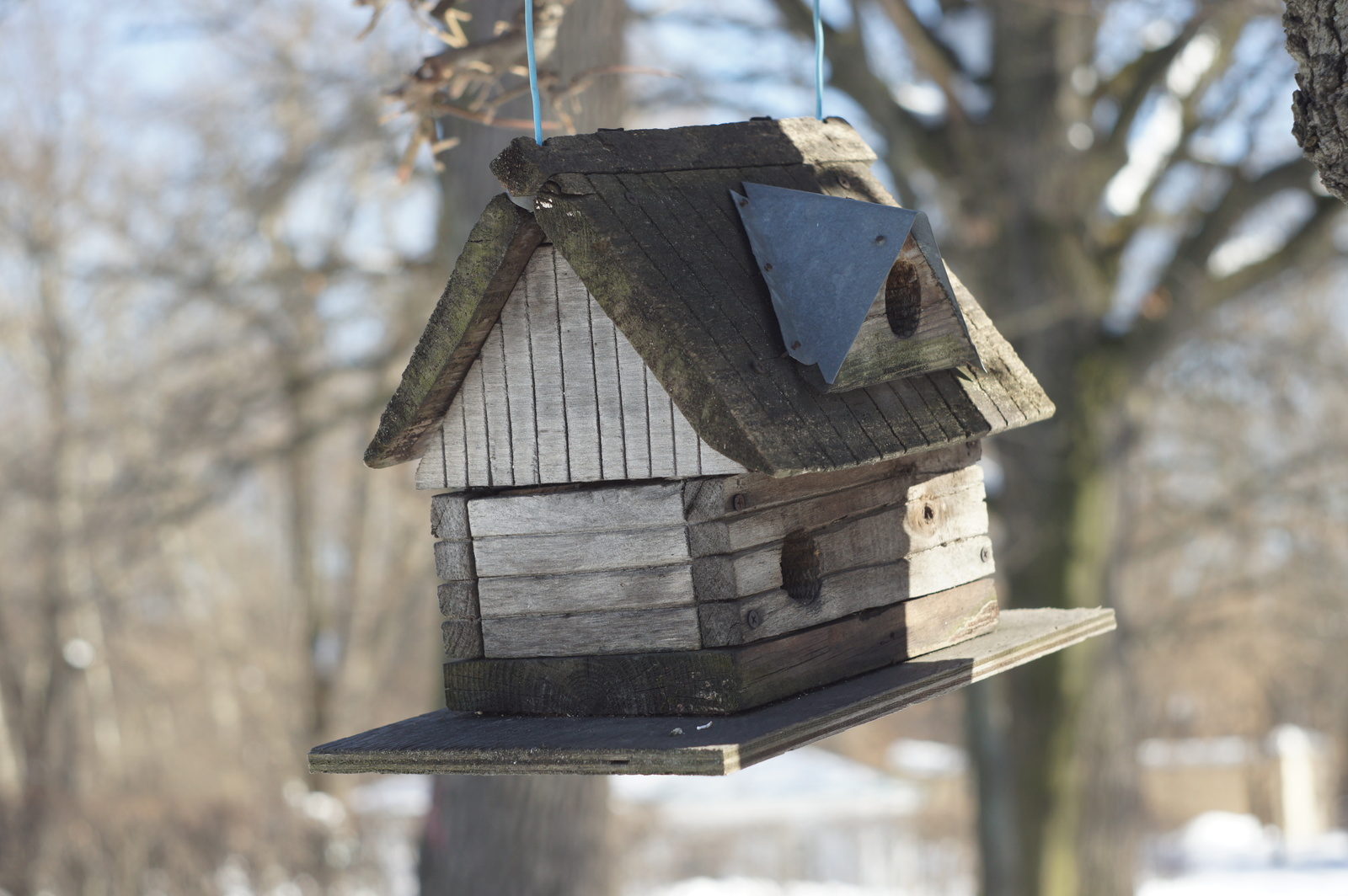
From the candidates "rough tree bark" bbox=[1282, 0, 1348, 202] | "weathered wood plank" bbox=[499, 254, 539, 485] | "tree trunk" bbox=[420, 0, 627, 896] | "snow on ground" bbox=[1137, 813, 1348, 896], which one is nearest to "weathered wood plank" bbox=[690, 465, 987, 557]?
"weathered wood plank" bbox=[499, 254, 539, 485]

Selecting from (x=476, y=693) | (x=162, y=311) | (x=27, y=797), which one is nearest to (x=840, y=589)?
(x=476, y=693)

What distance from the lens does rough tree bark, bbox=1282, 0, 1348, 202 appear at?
1.99 m

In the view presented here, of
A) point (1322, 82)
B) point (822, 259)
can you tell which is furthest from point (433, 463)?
point (1322, 82)

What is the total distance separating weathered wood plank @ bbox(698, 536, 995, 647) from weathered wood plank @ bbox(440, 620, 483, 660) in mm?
455

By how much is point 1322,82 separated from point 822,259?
88cm

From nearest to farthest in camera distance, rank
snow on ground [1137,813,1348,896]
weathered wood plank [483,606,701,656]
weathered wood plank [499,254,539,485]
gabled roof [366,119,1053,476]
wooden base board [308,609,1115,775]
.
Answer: wooden base board [308,609,1115,775] → gabled roof [366,119,1053,476] → weathered wood plank [483,606,701,656] → weathered wood plank [499,254,539,485] → snow on ground [1137,813,1348,896]

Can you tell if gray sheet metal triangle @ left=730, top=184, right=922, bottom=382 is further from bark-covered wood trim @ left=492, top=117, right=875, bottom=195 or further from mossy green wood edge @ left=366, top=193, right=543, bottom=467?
mossy green wood edge @ left=366, top=193, right=543, bottom=467

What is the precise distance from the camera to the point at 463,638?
7.19 feet

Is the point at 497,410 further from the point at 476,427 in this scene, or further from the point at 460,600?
the point at 460,600

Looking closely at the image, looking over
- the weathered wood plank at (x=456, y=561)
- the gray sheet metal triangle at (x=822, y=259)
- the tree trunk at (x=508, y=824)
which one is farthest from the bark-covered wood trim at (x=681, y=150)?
the tree trunk at (x=508, y=824)

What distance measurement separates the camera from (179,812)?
34.7 ft

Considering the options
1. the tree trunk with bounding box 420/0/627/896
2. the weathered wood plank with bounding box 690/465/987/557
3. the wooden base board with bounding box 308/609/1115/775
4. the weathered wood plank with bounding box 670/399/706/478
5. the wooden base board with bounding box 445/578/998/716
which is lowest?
the tree trunk with bounding box 420/0/627/896

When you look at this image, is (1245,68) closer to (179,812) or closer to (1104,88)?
(1104,88)

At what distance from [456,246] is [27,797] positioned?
873 centimetres
